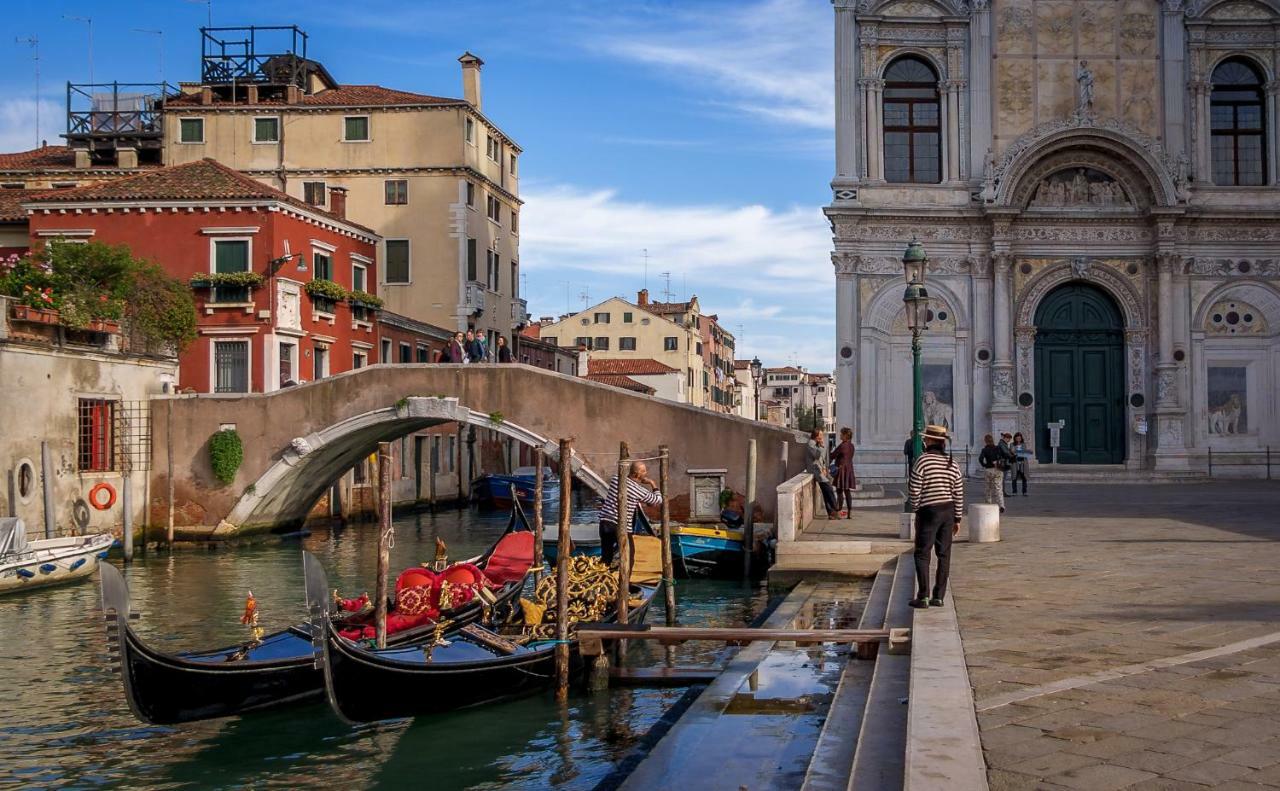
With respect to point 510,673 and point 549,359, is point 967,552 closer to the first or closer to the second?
point 510,673

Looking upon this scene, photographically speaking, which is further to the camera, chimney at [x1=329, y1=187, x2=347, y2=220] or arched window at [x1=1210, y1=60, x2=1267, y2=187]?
chimney at [x1=329, y1=187, x2=347, y2=220]

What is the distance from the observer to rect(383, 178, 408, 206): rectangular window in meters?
28.9

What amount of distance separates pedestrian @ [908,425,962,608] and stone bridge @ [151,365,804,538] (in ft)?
34.6

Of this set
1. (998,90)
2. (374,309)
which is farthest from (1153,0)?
(374,309)

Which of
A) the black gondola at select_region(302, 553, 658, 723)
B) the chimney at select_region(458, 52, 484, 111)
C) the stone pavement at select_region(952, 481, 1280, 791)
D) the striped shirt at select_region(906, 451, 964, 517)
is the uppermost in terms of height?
the chimney at select_region(458, 52, 484, 111)

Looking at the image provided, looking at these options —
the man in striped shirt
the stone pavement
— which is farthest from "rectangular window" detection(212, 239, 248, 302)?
the stone pavement

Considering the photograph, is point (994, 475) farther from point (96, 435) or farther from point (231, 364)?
point (231, 364)

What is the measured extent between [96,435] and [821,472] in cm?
958

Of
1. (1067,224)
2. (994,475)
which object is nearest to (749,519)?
(994,475)

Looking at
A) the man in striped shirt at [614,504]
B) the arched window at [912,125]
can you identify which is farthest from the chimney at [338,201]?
the man in striped shirt at [614,504]

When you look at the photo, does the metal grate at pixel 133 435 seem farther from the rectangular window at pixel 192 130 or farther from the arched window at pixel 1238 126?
the arched window at pixel 1238 126

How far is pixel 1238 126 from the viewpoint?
23344 mm

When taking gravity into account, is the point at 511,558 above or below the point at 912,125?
below

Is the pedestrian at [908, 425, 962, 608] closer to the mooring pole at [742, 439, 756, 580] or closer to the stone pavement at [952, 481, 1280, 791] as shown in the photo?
the stone pavement at [952, 481, 1280, 791]
